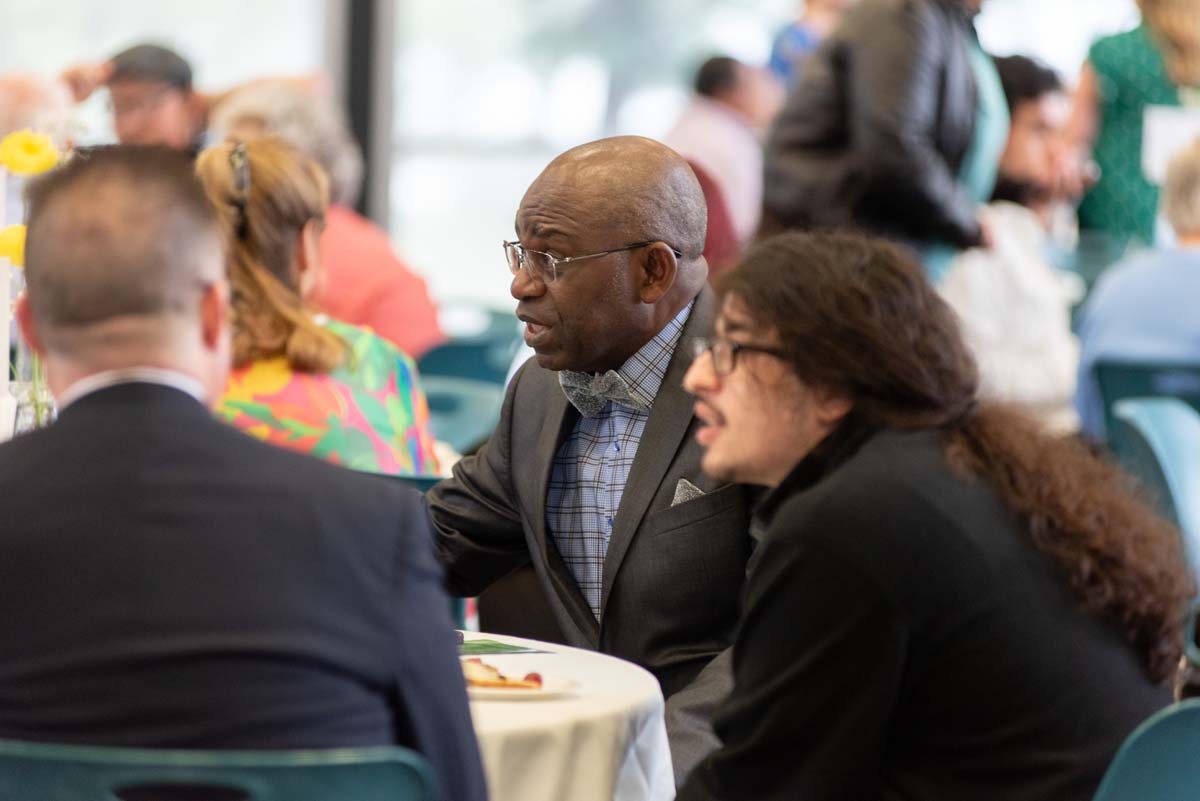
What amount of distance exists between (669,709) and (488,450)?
1.88 ft

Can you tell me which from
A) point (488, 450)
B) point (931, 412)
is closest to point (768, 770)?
point (931, 412)

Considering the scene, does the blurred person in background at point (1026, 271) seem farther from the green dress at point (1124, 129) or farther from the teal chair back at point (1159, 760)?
the teal chair back at point (1159, 760)

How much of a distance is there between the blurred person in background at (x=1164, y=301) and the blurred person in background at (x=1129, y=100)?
2.50 ft

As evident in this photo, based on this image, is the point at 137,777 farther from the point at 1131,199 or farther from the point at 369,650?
the point at 1131,199

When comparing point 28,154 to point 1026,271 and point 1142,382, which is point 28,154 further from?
point 1026,271

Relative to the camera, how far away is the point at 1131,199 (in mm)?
6191

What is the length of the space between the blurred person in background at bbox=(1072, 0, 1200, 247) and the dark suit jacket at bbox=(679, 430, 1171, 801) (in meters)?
4.09

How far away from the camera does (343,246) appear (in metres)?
4.95

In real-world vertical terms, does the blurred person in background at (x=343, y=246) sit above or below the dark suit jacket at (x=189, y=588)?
below

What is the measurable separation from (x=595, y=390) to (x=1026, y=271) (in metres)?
2.82

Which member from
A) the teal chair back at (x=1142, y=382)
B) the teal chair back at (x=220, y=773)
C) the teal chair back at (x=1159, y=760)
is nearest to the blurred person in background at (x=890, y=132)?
the teal chair back at (x=1142, y=382)

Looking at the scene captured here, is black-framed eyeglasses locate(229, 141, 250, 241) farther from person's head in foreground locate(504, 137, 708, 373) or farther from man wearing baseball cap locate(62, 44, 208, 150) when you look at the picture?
man wearing baseball cap locate(62, 44, 208, 150)

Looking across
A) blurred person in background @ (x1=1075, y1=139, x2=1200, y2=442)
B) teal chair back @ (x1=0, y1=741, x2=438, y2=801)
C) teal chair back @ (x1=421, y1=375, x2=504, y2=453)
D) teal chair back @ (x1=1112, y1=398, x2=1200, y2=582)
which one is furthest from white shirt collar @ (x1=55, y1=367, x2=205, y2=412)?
blurred person in background @ (x1=1075, y1=139, x2=1200, y2=442)

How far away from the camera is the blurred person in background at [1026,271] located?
4922 mm
